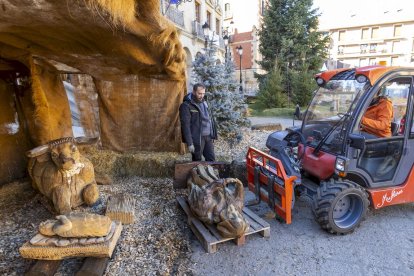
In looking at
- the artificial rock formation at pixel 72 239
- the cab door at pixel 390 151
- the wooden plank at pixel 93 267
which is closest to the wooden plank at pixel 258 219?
the cab door at pixel 390 151

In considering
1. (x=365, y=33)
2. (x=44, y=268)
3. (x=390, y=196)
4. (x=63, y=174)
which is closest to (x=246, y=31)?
(x=365, y=33)

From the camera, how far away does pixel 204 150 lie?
16.9ft

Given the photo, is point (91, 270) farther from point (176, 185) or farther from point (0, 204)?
point (0, 204)

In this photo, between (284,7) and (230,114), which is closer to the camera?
(230,114)

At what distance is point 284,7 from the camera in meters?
17.3

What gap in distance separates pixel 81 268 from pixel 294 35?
17.3 m

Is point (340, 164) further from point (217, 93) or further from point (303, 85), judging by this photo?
point (303, 85)

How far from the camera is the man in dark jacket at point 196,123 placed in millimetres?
4590

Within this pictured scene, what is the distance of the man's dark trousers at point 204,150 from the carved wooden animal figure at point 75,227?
2346 millimetres

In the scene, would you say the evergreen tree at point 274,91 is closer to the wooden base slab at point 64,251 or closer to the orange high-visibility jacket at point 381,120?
the orange high-visibility jacket at point 381,120

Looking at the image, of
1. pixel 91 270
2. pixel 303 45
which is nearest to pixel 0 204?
pixel 91 270

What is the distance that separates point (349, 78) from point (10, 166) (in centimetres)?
563

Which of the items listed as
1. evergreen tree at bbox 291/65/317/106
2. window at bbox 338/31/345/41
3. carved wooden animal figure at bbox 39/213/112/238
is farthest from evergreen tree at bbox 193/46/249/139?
window at bbox 338/31/345/41

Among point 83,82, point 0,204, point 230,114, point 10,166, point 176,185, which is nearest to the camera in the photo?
point 0,204
